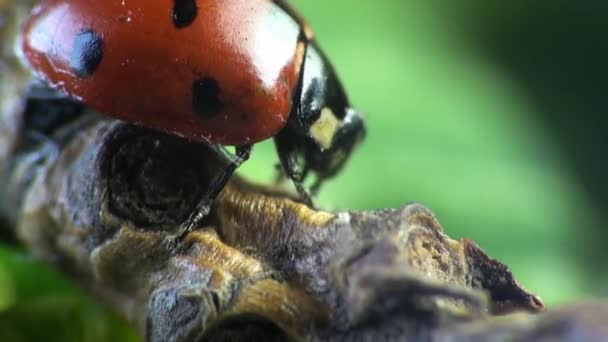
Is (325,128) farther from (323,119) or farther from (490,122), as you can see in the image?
(490,122)

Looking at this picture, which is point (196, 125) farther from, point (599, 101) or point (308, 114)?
point (599, 101)

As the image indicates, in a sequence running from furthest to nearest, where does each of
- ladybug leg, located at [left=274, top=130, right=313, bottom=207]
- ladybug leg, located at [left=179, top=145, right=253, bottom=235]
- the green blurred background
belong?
the green blurred background
ladybug leg, located at [left=274, top=130, right=313, bottom=207]
ladybug leg, located at [left=179, top=145, right=253, bottom=235]

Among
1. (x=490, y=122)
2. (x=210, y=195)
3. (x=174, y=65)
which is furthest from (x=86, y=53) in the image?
(x=490, y=122)

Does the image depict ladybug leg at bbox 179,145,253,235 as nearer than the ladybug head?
Yes

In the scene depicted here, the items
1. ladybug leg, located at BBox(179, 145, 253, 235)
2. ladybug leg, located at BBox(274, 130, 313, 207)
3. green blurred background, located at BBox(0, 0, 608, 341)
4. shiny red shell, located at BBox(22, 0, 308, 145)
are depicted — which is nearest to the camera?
ladybug leg, located at BBox(179, 145, 253, 235)

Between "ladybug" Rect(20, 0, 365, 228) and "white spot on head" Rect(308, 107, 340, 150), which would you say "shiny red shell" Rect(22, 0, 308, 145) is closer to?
"ladybug" Rect(20, 0, 365, 228)

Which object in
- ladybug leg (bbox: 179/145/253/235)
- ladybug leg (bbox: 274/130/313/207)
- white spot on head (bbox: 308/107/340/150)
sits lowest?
ladybug leg (bbox: 179/145/253/235)

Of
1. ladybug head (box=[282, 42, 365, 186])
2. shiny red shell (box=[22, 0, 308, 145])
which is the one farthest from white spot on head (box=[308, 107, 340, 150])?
shiny red shell (box=[22, 0, 308, 145])
